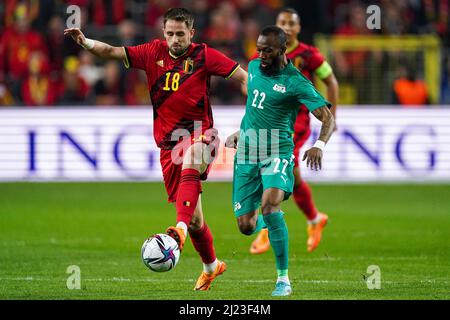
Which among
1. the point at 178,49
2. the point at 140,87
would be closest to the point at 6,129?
the point at 140,87

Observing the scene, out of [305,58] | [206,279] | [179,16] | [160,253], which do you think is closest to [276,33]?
[179,16]

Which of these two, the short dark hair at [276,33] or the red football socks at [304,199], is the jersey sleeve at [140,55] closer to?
the short dark hair at [276,33]

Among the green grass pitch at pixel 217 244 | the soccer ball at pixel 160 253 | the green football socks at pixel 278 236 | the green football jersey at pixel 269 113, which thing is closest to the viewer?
the soccer ball at pixel 160 253

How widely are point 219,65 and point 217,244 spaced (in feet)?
12.9

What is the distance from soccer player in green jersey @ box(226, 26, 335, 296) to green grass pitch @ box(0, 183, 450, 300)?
0.57 m

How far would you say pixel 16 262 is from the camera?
1121 cm

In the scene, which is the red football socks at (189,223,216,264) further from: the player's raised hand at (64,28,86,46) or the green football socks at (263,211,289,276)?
the player's raised hand at (64,28,86,46)

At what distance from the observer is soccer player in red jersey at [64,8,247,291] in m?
9.32

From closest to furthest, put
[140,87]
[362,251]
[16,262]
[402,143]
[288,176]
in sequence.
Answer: [288,176] < [16,262] < [362,251] < [402,143] < [140,87]

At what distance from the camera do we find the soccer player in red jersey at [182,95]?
9.32 m

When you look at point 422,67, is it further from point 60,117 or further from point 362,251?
point 362,251

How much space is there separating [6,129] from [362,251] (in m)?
8.94

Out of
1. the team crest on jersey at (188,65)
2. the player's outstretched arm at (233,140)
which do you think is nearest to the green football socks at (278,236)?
the player's outstretched arm at (233,140)

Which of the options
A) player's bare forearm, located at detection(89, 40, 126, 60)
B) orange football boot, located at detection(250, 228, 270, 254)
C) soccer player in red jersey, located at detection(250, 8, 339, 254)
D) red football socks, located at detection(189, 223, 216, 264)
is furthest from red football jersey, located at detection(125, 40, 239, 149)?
orange football boot, located at detection(250, 228, 270, 254)
